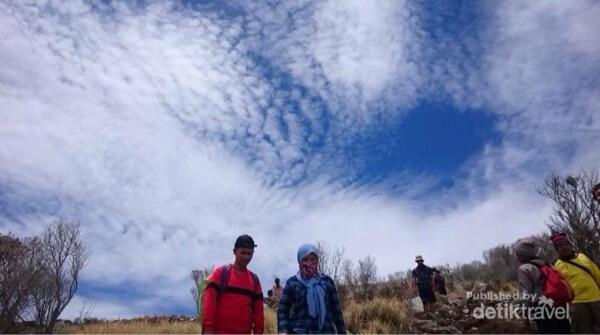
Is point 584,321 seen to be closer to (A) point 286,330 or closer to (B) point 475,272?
(A) point 286,330

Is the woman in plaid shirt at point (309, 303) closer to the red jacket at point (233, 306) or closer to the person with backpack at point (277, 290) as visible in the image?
the red jacket at point (233, 306)

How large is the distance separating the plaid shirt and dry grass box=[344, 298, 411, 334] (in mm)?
6994

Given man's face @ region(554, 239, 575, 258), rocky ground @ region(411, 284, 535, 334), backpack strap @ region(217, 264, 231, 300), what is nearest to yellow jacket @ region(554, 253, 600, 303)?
man's face @ region(554, 239, 575, 258)

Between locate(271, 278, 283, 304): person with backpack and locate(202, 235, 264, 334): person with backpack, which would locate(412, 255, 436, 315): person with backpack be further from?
locate(202, 235, 264, 334): person with backpack

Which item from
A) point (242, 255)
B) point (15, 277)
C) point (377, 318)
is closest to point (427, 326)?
point (377, 318)

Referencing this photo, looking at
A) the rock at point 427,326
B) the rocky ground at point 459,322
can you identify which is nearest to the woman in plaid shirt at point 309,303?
the rocky ground at point 459,322

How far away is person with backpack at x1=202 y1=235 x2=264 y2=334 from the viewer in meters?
4.58

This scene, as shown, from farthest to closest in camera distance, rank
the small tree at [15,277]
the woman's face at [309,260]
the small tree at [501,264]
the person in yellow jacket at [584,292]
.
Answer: the small tree at [501,264] < the small tree at [15,277] < the person in yellow jacket at [584,292] < the woman's face at [309,260]

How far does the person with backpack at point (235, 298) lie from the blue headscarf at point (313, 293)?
1.64ft

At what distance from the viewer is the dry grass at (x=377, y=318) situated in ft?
38.0

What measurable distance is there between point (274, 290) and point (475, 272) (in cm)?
1326

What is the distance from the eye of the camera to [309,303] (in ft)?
15.0

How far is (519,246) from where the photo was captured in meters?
5.95

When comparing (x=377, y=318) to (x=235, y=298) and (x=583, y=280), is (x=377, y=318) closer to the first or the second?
(x=583, y=280)
